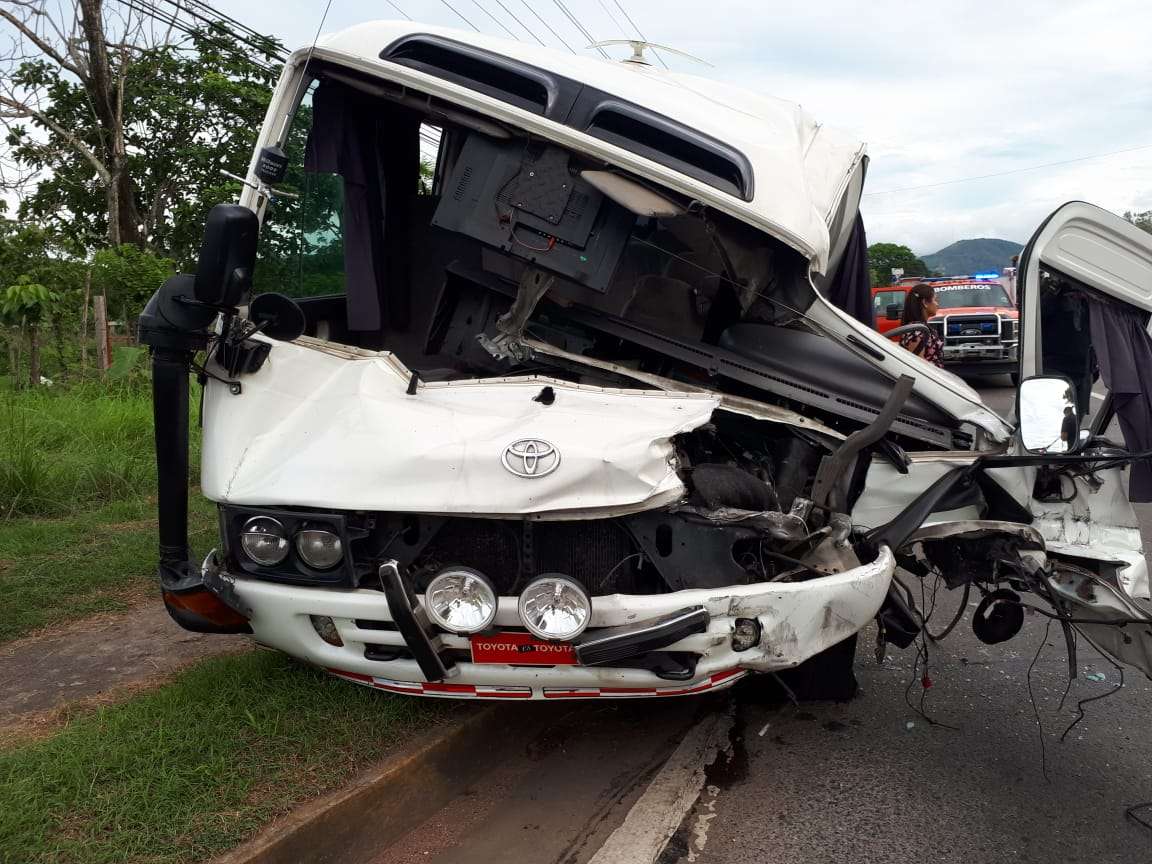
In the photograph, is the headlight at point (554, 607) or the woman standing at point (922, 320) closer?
the headlight at point (554, 607)

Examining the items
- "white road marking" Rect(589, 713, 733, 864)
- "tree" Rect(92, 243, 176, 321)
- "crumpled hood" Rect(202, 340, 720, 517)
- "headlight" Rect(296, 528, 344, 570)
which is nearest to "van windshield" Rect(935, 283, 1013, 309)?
"tree" Rect(92, 243, 176, 321)

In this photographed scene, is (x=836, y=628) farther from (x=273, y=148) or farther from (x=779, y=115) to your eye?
(x=273, y=148)

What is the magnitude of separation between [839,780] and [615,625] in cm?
133

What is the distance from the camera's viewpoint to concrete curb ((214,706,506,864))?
271 cm

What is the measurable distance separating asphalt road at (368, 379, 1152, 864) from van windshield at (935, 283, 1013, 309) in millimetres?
13519

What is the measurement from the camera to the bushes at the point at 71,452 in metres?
6.49

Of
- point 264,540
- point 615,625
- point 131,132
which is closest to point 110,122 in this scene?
point 131,132

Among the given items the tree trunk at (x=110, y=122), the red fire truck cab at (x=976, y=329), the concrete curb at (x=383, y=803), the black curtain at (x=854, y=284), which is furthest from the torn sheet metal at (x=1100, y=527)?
the tree trunk at (x=110, y=122)

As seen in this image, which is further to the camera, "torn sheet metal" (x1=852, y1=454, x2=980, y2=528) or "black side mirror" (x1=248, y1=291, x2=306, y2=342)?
"torn sheet metal" (x1=852, y1=454, x2=980, y2=528)

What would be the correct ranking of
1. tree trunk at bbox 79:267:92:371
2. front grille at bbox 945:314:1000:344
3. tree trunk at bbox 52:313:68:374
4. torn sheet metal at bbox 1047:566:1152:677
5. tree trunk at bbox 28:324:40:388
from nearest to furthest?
torn sheet metal at bbox 1047:566:1152:677 < tree trunk at bbox 28:324:40:388 < tree trunk at bbox 52:313:68:374 < tree trunk at bbox 79:267:92:371 < front grille at bbox 945:314:1000:344

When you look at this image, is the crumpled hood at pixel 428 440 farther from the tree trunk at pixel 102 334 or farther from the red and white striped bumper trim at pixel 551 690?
the tree trunk at pixel 102 334

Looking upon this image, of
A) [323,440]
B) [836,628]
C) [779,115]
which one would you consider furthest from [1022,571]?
[323,440]

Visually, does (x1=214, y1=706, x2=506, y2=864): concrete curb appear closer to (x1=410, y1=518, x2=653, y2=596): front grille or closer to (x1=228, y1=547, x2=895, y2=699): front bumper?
(x1=228, y1=547, x2=895, y2=699): front bumper

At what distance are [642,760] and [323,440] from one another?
184 cm
